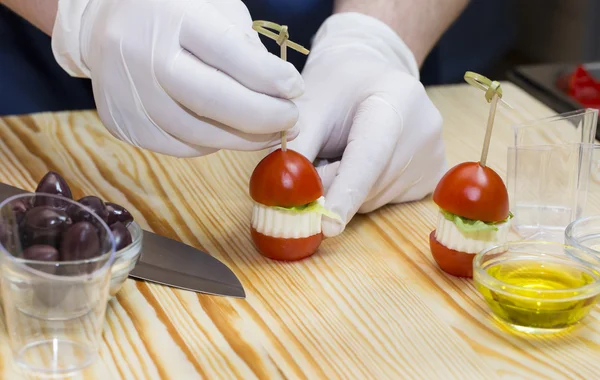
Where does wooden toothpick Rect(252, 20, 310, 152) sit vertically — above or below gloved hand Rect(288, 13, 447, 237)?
above

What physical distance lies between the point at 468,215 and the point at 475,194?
0.03 meters

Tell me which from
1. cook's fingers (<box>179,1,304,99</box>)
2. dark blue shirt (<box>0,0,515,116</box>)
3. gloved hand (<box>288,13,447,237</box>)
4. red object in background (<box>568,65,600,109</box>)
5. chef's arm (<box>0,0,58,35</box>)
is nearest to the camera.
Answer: cook's fingers (<box>179,1,304,99</box>)

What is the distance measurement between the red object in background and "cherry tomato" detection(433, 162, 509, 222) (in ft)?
2.33

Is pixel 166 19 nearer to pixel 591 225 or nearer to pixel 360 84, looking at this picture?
pixel 360 84

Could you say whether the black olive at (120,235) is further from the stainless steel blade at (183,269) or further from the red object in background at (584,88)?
the red object in background at (584,88)

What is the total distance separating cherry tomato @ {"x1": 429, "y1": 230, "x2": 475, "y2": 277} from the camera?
3.46 ft

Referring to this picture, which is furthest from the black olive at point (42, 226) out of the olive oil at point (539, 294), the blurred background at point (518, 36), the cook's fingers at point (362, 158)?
the blurred background at point (518, 36)

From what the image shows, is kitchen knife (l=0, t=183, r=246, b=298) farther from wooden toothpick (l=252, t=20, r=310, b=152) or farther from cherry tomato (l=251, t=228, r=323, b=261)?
wooden toothpick (l=252, t=20, r=310, b=152)

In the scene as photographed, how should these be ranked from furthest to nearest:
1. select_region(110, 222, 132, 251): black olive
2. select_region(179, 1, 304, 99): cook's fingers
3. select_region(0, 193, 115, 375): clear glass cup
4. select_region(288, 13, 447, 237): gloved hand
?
select_region(288, 13, 447, 237): gloved hand
select_region(179, 1, 304, 99): cook's fingers
select_region(110, 222, 132, 251): black olive
select_region(0, 193, 115, 375): clear glass cup

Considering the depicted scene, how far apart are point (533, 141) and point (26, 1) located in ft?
2.65

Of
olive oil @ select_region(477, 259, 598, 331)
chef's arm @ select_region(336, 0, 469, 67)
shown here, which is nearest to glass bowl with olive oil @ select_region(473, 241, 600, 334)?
olive oil @ select_region(477, 259, 598, 331)

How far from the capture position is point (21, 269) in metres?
0.79

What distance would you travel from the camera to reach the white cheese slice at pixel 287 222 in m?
1.06

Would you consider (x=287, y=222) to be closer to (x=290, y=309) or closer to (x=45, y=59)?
(x=290, y=309)
